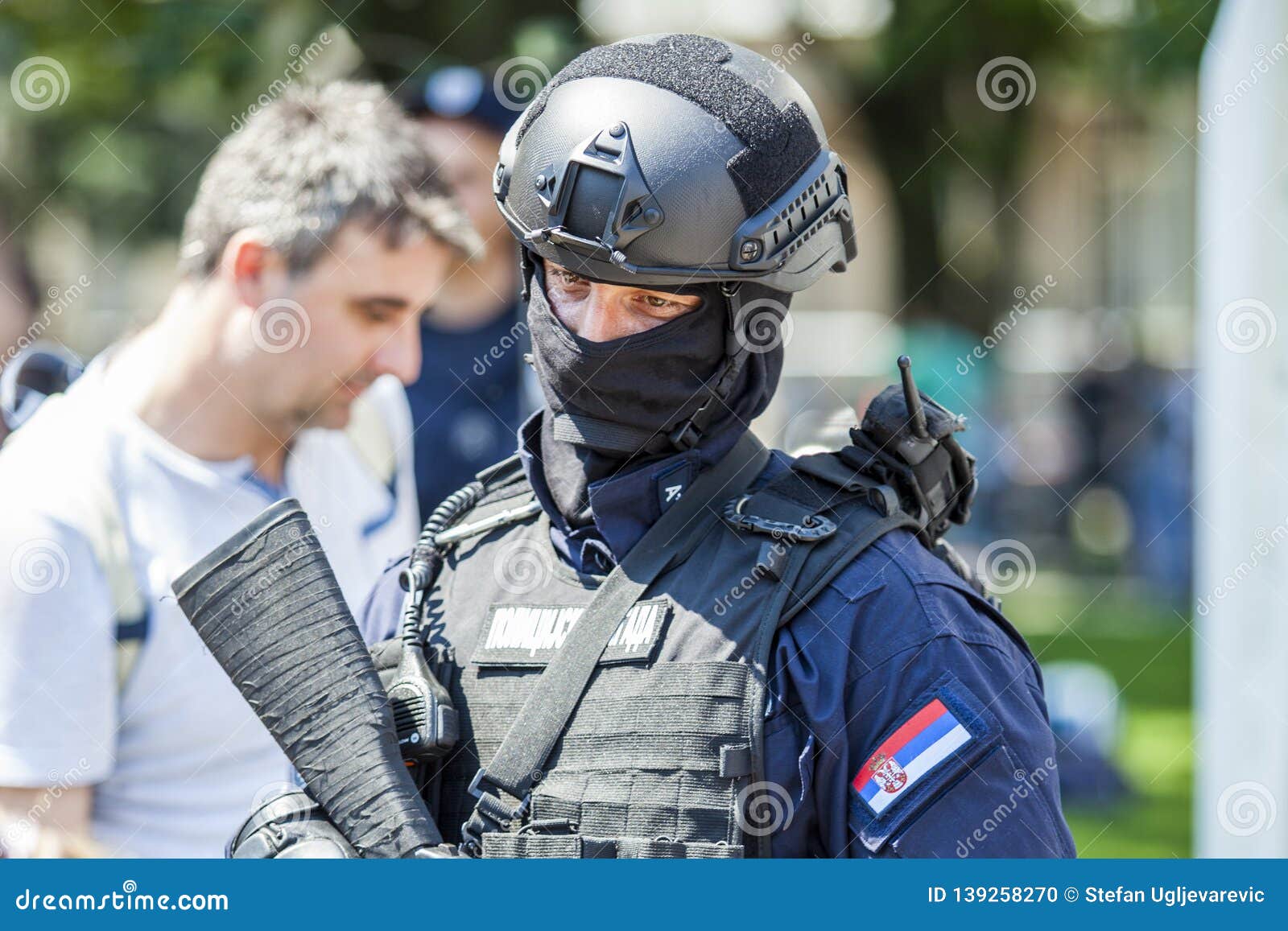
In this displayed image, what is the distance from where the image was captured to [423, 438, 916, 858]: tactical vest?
1.94m

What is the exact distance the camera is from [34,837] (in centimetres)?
329

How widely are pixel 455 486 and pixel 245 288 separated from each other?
1.26 meters

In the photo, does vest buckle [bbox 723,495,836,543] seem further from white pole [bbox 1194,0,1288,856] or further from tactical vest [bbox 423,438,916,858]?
white pole [bbox 1194,0,1288,856]

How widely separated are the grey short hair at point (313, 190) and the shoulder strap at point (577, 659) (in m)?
1.98

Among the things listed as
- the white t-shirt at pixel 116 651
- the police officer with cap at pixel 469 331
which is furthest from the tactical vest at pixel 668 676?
the police officer with cap at pixel 469 331

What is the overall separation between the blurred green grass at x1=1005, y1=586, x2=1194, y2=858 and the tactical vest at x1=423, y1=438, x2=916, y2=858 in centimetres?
453

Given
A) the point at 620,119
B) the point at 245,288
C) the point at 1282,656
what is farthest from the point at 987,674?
the point at 245,288

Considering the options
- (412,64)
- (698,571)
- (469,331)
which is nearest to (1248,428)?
(698,571)

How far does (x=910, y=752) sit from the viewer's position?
1.88 meters

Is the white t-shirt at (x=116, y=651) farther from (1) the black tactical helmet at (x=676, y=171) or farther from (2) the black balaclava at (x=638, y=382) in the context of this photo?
(1) the black tactical helmet at (x=676, y=171)

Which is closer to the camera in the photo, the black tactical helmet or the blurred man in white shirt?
the black tactical helmet

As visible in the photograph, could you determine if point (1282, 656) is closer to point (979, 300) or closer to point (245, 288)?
point (245, 288)

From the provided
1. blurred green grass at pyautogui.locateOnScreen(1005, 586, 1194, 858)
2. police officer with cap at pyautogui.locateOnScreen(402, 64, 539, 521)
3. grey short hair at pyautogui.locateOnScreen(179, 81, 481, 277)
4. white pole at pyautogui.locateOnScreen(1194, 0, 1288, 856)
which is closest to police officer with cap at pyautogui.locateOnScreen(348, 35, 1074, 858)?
grey short hair at pyautogui.locateOnScreen(179, 81, 481, 277)

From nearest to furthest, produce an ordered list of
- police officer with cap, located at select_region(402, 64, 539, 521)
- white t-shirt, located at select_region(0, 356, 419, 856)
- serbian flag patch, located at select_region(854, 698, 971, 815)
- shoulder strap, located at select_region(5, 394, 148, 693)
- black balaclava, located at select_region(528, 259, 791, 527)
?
1. serbian flag patch, located at select_region(854, 698, 971, 815)
2. black balaclava, located at select_region(528, 259, 791, 527)
3. white t-shirt, located at select_region(0, 356, 419, 856)
4. shoulder strap, located at select_region(5, 394, 148, 693)
5. police officer with cap, located at select_region(402, 64, 539, 521)
